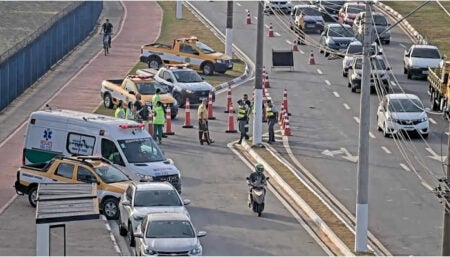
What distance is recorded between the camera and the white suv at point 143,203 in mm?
32125

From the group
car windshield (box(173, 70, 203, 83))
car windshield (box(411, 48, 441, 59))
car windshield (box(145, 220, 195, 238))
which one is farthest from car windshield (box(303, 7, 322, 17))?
car windshield (box(145, 220, 195, 238))

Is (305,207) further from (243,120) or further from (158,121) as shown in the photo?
(158,121)

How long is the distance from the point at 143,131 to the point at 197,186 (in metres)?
2.26

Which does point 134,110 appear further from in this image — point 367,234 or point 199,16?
point 199,16

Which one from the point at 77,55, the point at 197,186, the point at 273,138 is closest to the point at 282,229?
the point at 197,186

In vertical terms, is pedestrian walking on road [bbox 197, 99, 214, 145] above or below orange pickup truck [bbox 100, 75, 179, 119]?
below

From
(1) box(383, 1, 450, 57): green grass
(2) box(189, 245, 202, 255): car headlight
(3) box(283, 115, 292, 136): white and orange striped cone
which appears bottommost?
(2) box(189, 245, 202, 255): car headlight

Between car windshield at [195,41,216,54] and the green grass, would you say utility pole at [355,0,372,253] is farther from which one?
the green grass

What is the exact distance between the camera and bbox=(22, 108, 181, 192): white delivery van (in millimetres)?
37531

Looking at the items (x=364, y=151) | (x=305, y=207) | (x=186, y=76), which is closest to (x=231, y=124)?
(x=186, y=76)

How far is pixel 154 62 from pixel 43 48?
199 inches

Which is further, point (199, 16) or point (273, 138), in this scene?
point (199, 16)

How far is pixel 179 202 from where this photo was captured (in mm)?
32938

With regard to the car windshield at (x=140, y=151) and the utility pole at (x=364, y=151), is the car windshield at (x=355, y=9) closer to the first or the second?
the car windshield at (x=140, y=151)
